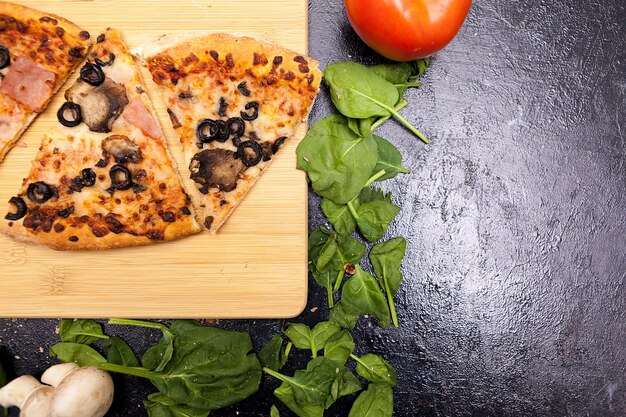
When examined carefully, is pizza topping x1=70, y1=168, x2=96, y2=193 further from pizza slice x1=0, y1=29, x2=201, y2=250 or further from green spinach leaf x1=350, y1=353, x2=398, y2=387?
green spinach leaf x1=350, y1=353, x2=398, y2=387

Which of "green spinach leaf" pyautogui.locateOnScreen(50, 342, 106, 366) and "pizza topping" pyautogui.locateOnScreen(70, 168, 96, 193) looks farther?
"green spinach leaf" pyautogui.locateOnScreen(50, 342, 106, 366)

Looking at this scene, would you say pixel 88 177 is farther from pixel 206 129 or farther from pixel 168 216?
pixel 206 129

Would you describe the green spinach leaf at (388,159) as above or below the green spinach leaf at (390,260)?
above

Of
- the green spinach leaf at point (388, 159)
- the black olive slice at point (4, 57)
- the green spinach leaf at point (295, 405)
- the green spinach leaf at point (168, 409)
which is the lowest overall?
the green spinach leaf at point (295, 405)

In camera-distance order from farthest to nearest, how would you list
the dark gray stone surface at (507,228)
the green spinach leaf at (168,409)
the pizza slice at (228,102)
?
the dark gray stone surface at (507,228), the green spinach leaf at (168,409), the pizza slice at (228,102)

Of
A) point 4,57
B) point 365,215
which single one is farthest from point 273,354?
point 4,57

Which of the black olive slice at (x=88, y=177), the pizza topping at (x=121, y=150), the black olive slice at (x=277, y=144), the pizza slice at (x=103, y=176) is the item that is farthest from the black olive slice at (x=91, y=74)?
the black olive slice at (x=277, y=144)

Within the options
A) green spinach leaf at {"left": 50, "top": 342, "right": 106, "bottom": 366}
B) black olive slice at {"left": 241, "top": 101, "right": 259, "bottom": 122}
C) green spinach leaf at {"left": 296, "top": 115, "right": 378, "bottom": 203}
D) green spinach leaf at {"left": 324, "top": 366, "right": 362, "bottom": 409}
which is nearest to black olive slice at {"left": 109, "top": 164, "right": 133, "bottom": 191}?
black olive slice at {"left": 241, "top": 101, "right": 259, "bottom": 122}

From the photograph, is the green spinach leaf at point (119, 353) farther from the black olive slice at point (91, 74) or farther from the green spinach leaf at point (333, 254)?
the black olive slice at point (91, 74)
